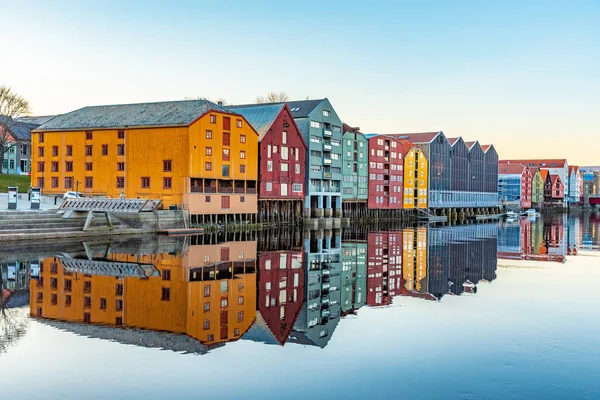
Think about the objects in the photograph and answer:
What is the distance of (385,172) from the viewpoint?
4274 inches

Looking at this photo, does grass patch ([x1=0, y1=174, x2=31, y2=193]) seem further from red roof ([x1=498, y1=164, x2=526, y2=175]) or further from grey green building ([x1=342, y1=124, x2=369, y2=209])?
red roof ([x1=498, y1=164, x2=526, y2=175])

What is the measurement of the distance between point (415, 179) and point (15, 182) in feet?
231

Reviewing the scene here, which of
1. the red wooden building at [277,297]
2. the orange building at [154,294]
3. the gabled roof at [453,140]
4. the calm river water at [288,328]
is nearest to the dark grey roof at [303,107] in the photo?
the red wooden building at [277,297]

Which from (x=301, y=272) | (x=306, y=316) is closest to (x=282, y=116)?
(x=301, y=272)

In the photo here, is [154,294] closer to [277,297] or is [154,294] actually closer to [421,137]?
[277,297]

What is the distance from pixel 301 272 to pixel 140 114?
39.5 metres

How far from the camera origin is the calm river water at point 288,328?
14586 mm

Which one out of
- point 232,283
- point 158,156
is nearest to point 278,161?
point 158,156

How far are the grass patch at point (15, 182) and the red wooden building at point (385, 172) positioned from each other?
5303cm

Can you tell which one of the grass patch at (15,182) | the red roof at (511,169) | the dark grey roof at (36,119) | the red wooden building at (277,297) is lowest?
the red wooden building at (277,297)

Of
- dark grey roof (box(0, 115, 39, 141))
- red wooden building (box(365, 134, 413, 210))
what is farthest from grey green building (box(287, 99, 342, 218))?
dark grey roof (box(0, 115, 39, 141))

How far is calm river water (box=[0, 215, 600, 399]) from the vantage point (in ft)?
47.9

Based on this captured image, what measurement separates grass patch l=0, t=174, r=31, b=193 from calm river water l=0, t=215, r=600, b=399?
4293 cm

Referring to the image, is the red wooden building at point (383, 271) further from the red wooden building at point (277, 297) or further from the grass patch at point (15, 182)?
the grass patch at point (15, 182)
